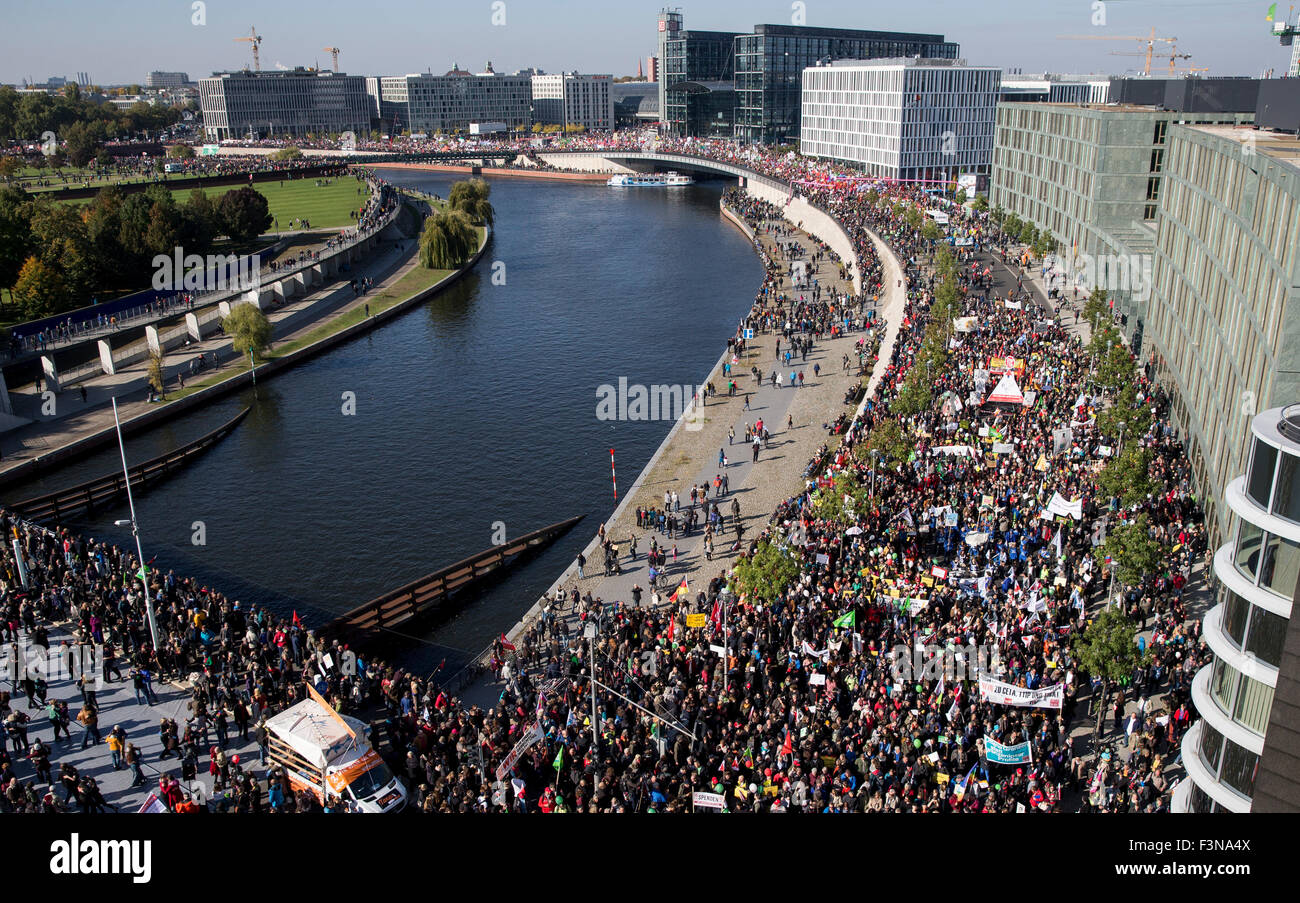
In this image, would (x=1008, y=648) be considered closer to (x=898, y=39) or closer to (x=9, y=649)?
(x=9, y=649)

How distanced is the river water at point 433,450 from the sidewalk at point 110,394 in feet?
6.69

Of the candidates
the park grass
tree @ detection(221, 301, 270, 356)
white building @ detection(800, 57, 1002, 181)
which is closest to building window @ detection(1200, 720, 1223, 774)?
the park grass

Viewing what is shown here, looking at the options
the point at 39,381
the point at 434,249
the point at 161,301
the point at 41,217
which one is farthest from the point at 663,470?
the point at 41,217

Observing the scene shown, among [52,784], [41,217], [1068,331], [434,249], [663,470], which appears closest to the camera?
[52,784]

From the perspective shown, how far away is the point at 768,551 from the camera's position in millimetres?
24500

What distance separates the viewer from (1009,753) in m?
17.9

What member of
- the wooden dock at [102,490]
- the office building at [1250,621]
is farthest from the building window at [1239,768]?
the wooden dock at [102,490]

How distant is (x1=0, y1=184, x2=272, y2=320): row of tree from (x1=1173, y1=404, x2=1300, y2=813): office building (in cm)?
6754

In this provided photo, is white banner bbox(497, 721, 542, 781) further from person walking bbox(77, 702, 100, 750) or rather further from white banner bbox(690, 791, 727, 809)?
person walking bbox(77, 702, 100, 750)

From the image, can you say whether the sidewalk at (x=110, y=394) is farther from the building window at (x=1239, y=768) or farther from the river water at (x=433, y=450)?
the building window at (x=1239, y=768)

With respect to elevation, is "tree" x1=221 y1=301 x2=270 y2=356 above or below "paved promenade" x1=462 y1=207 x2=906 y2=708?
above

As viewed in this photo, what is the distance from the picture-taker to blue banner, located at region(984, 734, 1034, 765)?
1783cm

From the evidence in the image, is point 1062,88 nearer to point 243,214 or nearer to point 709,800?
point 243,214
